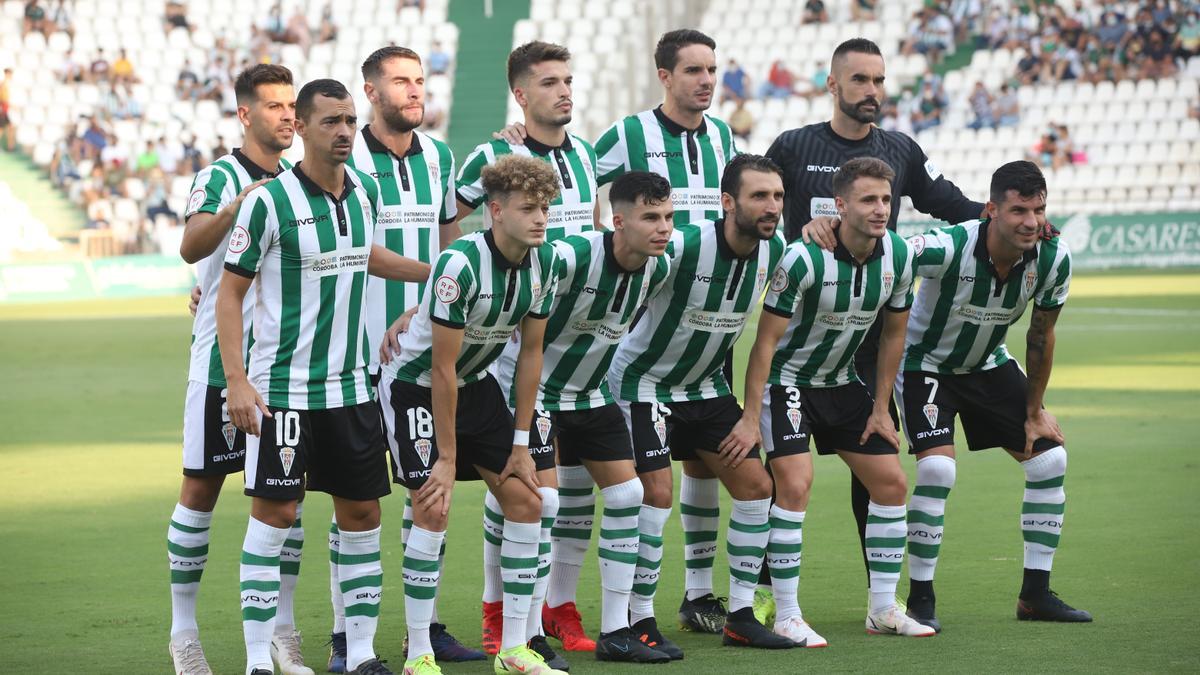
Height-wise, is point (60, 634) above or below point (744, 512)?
below

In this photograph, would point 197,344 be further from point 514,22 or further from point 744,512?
point 514,22

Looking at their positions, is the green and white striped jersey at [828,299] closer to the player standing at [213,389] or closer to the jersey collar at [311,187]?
the jersey collar at [311,187]

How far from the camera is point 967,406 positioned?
7180 millimetres

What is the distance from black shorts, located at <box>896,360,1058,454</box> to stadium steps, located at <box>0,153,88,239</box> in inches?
1119

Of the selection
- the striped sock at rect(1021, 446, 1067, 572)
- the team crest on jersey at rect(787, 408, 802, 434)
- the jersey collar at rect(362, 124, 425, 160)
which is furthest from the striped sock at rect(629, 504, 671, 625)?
the jersey collar at rect(362, 124, 425, 160)

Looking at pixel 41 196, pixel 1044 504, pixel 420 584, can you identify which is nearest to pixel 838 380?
pixel 1044 504

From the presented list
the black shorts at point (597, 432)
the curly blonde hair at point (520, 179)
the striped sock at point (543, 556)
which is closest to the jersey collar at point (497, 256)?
the curly blonde hair at point (520, 179)

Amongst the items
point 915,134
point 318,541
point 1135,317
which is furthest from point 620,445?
point 915,134

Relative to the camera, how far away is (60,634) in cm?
656

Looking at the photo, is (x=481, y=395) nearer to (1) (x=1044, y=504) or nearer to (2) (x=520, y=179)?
(2) (x=520, y=179)

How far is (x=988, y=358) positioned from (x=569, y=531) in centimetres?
210

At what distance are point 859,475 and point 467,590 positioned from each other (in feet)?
6.63

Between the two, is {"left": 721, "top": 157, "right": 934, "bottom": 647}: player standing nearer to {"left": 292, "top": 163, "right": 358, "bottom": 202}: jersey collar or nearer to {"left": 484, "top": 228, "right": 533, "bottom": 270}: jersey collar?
{"left": 484, "top": 228, "right": 533, "bottom": 270}: jersey collar

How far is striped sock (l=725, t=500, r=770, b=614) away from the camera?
6562mm
